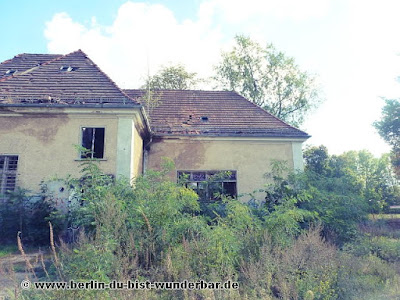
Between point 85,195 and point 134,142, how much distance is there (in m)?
4.71

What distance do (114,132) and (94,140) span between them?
0.80 m

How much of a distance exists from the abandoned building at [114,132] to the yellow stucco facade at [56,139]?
1.3 inches

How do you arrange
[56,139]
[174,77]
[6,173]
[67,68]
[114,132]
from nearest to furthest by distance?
[6,173], [56,139], [114,132], [67,68], [174,77]

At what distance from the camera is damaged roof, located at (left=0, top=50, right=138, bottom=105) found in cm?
1034

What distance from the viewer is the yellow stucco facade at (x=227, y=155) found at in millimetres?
12938

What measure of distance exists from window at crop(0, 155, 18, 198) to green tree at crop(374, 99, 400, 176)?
63.2 feet

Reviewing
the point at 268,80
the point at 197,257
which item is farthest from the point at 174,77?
the point at 197,257

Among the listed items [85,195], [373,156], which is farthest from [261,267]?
[373,156]

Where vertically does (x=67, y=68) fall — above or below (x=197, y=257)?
above

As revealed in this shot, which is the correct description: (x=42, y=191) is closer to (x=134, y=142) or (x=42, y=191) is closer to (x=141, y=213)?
(x=134, y=142)

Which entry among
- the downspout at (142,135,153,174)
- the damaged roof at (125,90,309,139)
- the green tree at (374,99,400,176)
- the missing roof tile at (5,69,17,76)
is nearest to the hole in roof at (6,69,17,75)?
the missing roof tile at (5,69,17,76)

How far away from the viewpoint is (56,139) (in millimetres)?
10211

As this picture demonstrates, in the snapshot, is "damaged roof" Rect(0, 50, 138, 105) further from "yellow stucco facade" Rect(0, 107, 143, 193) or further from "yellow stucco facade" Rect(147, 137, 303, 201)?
"yellow stucco facade" Rect(147, 137, 303, 201)

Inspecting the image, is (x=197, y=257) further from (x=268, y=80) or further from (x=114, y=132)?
(x=268, y=80)
